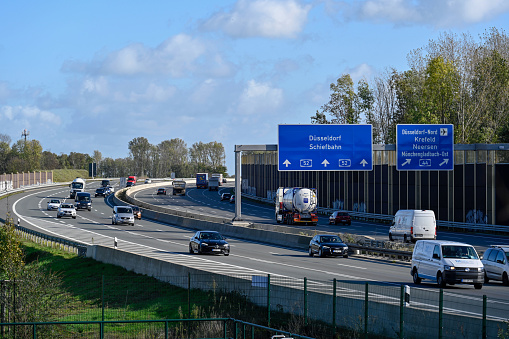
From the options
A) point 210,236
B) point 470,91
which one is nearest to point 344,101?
point 470,91

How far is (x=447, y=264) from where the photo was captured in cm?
2662

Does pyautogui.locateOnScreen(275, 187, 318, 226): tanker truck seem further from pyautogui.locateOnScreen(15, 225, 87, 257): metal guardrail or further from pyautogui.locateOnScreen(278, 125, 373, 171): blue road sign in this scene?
pyautogui.locateOnScreen(15, 225, 87, 257): metal guardrail

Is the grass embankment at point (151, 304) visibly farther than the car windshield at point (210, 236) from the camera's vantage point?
No

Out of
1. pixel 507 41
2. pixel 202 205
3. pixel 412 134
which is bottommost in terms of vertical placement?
pixel 202 205

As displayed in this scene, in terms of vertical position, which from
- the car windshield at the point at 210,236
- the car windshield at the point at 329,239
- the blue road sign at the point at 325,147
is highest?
the blue road sign at the point at 325,147

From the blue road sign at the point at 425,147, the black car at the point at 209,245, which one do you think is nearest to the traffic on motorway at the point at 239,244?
the black car at the point at 209,245

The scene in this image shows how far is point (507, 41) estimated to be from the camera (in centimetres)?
10256

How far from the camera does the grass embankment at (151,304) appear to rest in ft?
68.6

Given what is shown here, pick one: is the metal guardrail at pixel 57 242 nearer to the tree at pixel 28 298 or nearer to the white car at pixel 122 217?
the white car at pixel 122 217

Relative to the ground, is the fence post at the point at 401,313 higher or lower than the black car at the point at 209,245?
higher

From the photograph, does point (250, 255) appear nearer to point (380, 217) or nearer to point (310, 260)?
point (310, 260)

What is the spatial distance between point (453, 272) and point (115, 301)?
1292cm

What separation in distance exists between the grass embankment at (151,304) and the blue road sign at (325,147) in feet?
57.8

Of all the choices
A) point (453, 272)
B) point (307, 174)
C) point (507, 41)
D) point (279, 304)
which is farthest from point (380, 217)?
point (279, 304)
